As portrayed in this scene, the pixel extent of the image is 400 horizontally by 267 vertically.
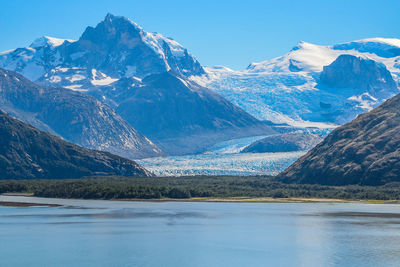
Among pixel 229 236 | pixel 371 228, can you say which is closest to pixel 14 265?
pixel 229 236

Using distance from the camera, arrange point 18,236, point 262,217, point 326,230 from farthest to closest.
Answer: point 262,217 → point 326,230 → point 18,236

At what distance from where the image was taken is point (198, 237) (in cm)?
11300

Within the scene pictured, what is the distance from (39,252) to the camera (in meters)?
96.1

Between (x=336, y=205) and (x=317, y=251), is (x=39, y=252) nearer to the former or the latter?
(x=317, y=251)

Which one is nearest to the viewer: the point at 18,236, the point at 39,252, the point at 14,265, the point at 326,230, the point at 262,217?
the point at 14,265

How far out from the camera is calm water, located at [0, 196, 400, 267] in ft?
303

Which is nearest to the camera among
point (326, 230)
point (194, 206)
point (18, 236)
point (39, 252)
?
point (39, 252)

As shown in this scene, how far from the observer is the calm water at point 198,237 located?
92.4m

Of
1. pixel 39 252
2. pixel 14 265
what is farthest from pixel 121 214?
pixel 14 265

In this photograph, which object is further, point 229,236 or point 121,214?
point 121,214

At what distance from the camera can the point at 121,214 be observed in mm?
153125

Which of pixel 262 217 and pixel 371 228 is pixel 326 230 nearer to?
pixel 371 228

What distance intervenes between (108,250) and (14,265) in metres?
15.7

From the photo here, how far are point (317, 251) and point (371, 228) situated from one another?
29.0m
